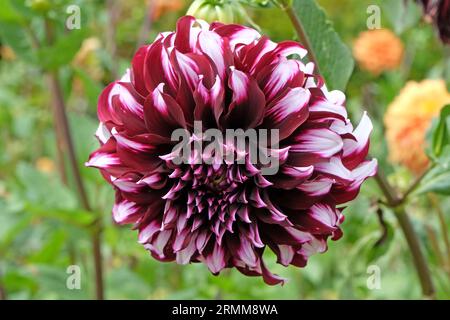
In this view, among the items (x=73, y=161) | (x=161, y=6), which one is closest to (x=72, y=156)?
(x=73, y=161)

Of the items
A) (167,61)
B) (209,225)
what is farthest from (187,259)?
(167,61)

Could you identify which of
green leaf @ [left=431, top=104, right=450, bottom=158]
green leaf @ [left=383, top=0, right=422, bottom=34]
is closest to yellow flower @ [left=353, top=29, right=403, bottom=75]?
green leaf @ [left=383, top=0, right=422, bottom=34]

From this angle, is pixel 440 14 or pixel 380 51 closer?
pixel 440 14

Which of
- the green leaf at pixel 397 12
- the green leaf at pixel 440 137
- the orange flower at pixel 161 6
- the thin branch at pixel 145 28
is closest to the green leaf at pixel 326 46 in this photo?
the green leaf at pixel 440 137

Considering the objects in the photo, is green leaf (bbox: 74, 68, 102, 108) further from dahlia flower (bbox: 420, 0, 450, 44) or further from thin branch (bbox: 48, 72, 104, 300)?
dahlia flower (bbox: 420, 0, 450, 44)

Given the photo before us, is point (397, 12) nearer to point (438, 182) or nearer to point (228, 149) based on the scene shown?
point (438, 182)

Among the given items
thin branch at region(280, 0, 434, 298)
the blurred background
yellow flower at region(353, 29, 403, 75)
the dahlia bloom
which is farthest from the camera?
yellow flower at region(353, 29, 403, 75)

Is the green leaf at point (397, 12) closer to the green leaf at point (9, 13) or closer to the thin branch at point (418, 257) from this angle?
the thin branch at point (418, 257)
